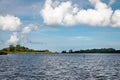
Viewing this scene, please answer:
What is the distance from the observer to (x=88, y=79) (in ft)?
176

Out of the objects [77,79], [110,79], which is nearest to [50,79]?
[77,79]

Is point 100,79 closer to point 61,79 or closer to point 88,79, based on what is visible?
point 88,79

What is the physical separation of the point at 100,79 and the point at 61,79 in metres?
7.85

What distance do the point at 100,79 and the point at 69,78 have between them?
6.28 metres

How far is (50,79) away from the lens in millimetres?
53375

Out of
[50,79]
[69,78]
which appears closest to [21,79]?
[50,79]

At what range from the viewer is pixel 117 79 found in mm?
53875

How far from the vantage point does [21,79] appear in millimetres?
53188

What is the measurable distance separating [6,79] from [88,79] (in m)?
16.3

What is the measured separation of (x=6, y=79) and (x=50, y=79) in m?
8.70

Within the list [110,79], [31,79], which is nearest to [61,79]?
[31,79]

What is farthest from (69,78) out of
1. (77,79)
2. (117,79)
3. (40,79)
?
(117,79)

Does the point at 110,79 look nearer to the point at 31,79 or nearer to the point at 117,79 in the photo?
the point at 117,79

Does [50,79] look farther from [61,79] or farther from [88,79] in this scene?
[88,79]
